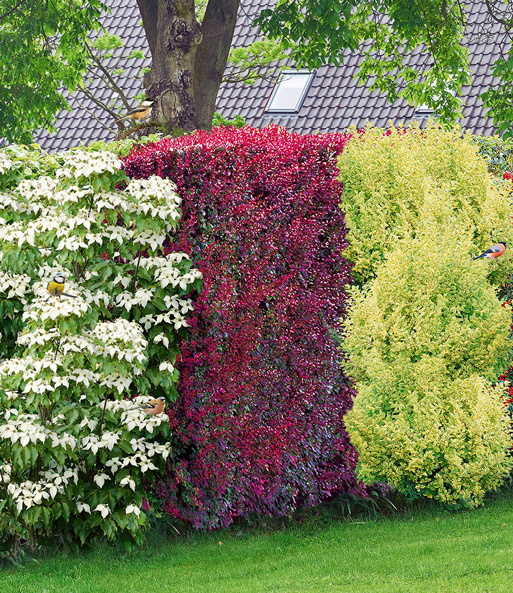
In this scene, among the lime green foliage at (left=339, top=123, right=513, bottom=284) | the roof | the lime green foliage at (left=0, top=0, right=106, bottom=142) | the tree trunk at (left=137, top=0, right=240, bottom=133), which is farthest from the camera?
the roof

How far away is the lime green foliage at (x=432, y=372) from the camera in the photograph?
6.45 m

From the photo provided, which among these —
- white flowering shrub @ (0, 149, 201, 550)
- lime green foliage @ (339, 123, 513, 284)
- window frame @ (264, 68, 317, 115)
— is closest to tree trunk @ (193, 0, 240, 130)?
lime green foliage @ (339, 123, 513, 284)

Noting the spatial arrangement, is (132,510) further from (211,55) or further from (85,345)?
(211,55)

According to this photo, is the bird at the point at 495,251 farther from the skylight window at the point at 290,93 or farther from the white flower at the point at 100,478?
the skylight window at the point at 290,93

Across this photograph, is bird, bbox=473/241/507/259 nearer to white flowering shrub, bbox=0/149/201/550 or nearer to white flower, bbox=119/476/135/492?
white flowering shrub, bbox=0/149/201/550

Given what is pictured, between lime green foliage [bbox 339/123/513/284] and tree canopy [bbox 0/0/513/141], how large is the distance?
2.94m

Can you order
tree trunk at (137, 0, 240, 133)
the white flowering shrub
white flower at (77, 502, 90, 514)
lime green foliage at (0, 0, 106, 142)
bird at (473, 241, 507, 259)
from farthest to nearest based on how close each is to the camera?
lime green foliage at (0, 0, 106, 142) → tree trunk at (137, 0, 240, 133) → bird at (473, 241, 507, 259) → white flower at (77, 502, 90, 514) → the white flowering shrub

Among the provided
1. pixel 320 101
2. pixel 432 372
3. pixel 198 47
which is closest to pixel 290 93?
pixel 320 101

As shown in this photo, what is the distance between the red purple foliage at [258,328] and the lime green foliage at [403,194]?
8.0 inches

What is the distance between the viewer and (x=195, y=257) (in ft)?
19.7

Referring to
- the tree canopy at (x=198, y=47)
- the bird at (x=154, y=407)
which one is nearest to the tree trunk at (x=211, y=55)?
the tree canopy at (x=198, y=47)

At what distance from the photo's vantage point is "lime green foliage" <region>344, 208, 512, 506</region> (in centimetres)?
645

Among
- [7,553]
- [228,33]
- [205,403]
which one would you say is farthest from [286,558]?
[228,33]

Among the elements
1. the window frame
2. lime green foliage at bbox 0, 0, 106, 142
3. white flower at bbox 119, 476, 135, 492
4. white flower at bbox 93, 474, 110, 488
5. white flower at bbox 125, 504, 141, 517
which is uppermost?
the window frame
